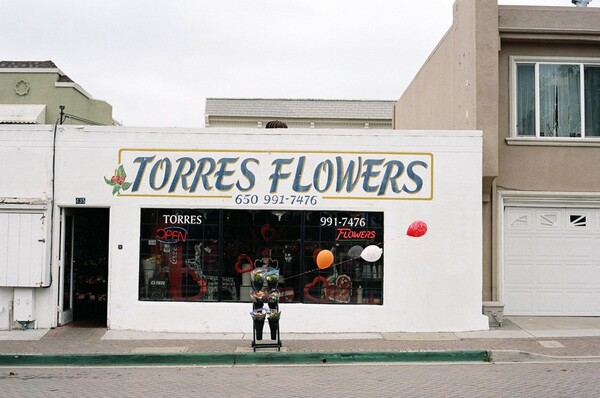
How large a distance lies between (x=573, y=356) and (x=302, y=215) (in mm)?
5392

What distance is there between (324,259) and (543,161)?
5518mm

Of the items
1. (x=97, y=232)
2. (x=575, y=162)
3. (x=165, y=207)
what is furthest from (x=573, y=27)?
(x=97, y=232)

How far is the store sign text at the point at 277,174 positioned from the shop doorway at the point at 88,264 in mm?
1816

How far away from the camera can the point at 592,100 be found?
15.8m

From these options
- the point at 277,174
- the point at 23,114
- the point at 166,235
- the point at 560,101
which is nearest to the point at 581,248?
the point at 560,101

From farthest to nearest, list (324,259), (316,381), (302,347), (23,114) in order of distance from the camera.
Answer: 1. (23,114)
2. (324,259)
3. (302,347)
4. (316,381)

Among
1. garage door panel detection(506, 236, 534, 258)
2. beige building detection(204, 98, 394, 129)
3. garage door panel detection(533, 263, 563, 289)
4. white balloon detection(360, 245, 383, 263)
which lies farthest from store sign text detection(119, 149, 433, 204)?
beige building detection(204, 98, 394, 129)

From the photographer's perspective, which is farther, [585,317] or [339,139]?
[585,317]

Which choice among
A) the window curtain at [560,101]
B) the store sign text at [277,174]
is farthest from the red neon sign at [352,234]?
the window curtain at [560,101]

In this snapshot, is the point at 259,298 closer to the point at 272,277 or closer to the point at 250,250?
the point at 272,277

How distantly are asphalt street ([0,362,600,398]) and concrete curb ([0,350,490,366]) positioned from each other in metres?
0.27

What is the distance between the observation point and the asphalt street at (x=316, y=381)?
9.37 meters

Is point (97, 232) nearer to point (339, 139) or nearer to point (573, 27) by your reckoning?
point (339, 139)

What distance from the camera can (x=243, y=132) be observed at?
1402cm
